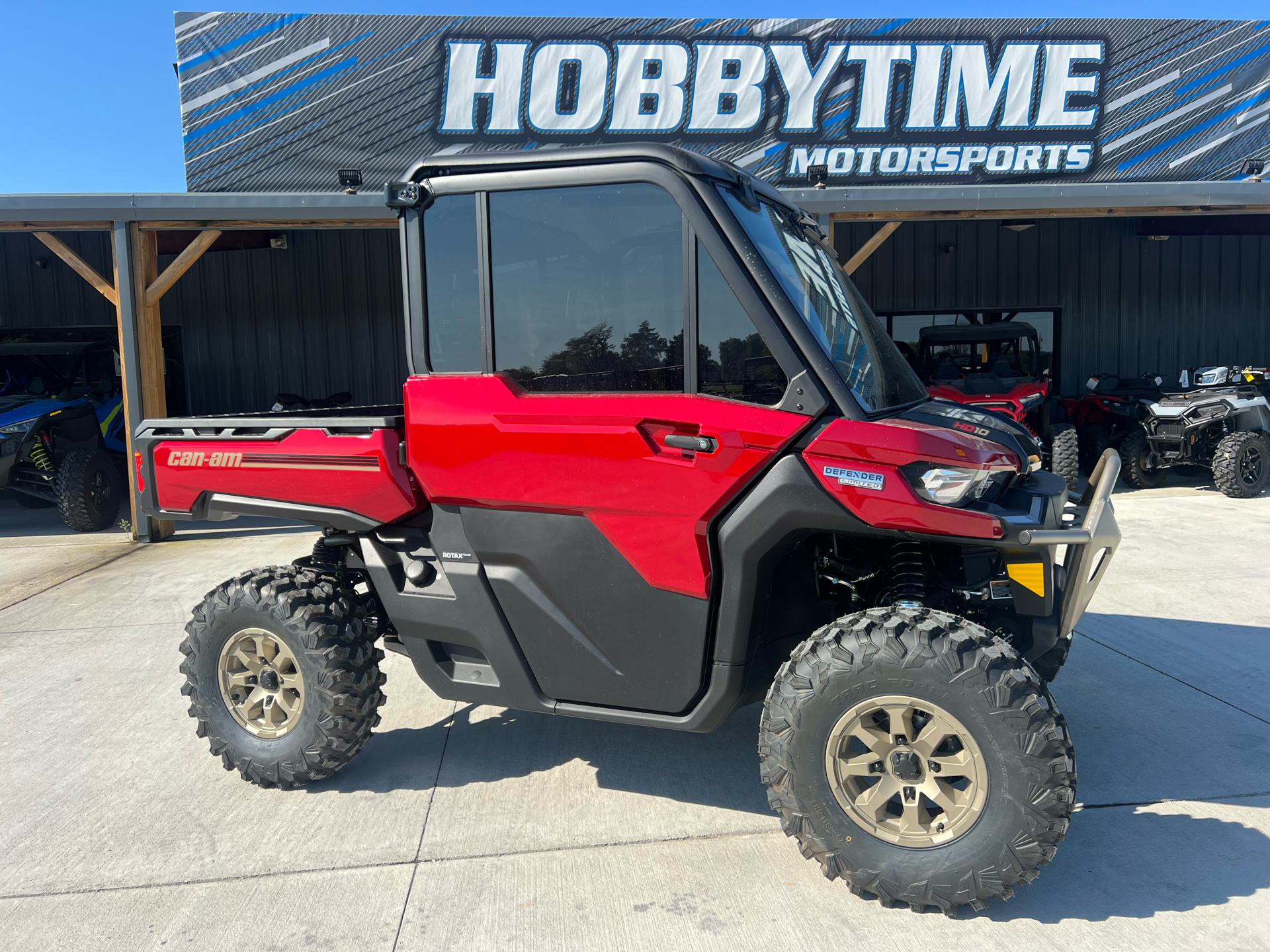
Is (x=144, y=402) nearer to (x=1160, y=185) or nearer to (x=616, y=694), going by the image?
(x=616, y=694)

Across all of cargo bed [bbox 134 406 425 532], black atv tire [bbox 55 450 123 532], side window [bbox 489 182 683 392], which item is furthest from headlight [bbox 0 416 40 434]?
side window [bbox 489 182 683 392]

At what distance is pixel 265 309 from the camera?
14.0 metres

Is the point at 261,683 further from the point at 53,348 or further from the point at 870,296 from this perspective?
the point at 870,296

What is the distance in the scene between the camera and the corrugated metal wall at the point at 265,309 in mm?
13836

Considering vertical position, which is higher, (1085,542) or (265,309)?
(265,309)

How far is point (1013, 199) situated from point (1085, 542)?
8395mm

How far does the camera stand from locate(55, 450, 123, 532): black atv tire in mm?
9250

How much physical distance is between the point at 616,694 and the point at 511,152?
6.07 ft

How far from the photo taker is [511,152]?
109 inches

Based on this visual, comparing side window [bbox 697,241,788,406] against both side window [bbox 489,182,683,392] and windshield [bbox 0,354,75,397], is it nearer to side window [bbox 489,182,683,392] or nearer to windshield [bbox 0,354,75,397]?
side window [bbox 489,182,683,392]

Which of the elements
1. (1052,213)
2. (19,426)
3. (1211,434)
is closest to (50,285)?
(19,426)

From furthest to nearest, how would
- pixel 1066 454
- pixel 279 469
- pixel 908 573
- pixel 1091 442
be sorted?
pixel 1091 442
pixel 1066 454
pixel 279 469
pixel 908 573

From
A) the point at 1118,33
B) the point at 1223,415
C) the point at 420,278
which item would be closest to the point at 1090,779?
the point at 420,278

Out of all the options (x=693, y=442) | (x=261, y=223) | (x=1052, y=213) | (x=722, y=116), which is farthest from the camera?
(x=1052, y=213)
